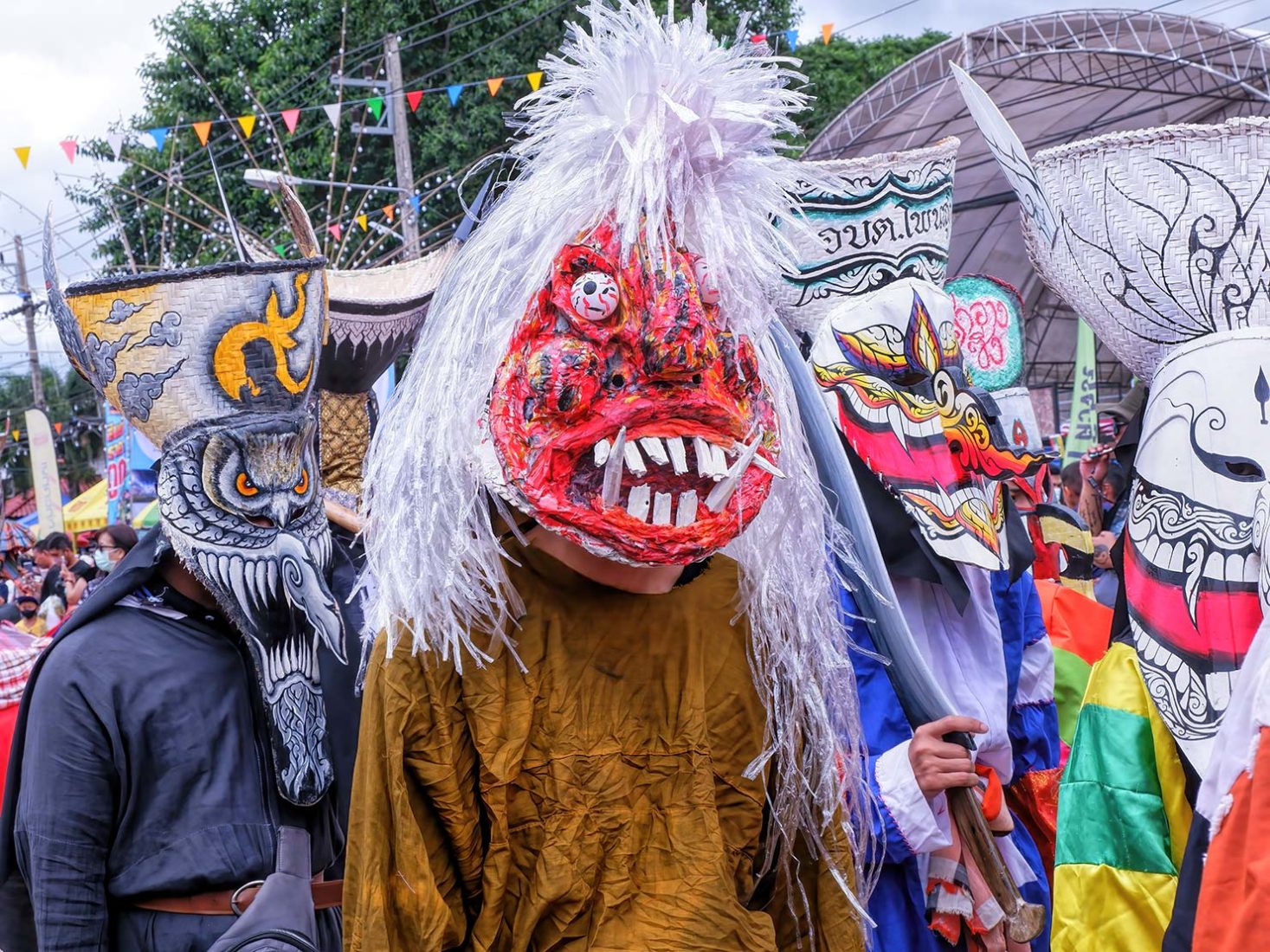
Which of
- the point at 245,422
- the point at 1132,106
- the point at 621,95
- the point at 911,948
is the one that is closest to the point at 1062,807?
the point at 911,948

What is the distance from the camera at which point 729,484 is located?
1.67m

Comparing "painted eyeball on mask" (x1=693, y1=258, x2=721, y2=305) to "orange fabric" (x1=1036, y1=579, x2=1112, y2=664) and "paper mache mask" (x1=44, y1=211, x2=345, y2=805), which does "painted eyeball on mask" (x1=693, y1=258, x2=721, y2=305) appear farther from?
"orange fabric" (x1=1036, y1=579, x2=1112, y2=664)

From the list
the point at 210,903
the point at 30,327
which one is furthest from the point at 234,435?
the point at 30,327

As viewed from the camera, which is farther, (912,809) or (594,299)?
(912,809)

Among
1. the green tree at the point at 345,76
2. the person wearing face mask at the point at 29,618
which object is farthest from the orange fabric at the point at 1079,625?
the green tree at the point at 345,76

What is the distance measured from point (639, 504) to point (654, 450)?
0.07 metres

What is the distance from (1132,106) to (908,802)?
19896 mm

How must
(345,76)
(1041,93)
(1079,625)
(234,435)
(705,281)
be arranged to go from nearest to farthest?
(705,281) → (234,435) → (1079,625) → (345,76) → (1041,93)

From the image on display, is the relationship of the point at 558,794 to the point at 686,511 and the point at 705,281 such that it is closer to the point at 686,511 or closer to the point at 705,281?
the point at 686,511

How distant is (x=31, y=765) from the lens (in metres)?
2.33

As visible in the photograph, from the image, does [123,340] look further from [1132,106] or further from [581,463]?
[1132,106]

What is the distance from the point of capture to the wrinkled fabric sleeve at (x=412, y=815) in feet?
5.34

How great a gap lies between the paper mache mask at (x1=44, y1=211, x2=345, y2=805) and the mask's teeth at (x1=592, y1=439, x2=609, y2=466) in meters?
1.10

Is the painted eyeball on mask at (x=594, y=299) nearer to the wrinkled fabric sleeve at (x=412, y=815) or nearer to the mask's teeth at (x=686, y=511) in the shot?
the mask's teeth at (x=686, y=511)
